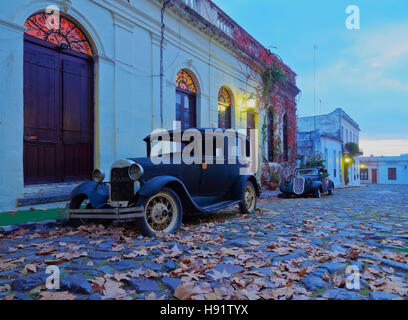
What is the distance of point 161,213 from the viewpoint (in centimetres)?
391

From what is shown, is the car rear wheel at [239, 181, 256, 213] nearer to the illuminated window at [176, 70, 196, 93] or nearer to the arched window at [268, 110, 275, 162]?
the illuminated window at [176, 70, 196, 93]

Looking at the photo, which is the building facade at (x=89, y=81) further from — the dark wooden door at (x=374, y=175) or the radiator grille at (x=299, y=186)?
the dark wooden door at (x=374, y=175)

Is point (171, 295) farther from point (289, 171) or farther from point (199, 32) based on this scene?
point (289, 171)

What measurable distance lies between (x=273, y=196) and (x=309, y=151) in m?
13.0

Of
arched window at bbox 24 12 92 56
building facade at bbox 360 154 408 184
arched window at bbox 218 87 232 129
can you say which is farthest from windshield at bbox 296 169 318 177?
building facade at bbox 360 154 408 184

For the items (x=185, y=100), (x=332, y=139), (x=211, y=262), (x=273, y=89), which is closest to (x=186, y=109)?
(x=185, y=100)

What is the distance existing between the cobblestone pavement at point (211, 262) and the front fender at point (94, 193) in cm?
40

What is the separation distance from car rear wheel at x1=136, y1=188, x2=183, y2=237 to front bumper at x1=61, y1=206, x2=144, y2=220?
0.32 feet

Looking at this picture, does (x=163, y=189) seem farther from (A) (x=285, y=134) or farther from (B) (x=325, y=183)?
(A) (x=285, y=134)

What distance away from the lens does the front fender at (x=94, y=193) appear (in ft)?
13.5

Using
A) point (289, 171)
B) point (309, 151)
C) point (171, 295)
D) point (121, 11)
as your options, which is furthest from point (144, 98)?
point (309, 151)

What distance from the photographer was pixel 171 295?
2.00 meters

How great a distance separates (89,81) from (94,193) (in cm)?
327

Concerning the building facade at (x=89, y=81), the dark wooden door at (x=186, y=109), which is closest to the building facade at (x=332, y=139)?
the dark wooden door at (x=186, y=109)
